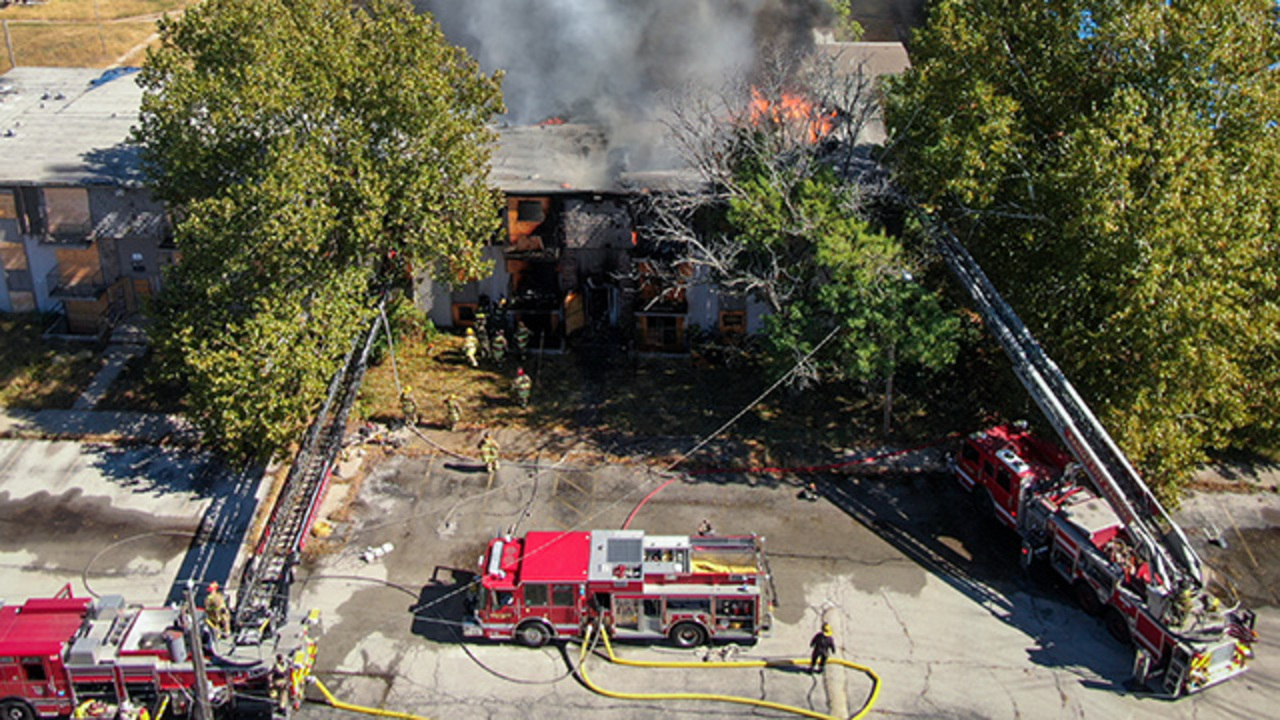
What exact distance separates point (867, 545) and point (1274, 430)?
1062 cm

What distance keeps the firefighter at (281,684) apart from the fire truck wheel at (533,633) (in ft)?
15.4

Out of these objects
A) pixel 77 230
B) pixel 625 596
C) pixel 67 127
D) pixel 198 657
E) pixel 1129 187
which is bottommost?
pixel 625 596

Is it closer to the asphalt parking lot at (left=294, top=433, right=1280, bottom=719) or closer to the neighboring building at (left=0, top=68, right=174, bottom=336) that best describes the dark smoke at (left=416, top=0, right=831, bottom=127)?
the neighboring building at (left=0, top=68, right=174, bottom=336)

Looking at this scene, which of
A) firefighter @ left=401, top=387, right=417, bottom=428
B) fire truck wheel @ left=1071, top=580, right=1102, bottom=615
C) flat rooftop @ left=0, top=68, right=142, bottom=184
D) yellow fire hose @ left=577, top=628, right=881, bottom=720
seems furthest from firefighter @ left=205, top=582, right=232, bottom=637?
fire truck wheel @ left=1071, top=580, right=1102, bottom=615

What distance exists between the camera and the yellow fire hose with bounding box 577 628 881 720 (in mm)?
22266

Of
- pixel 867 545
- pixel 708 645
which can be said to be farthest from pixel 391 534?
pixel 867 545

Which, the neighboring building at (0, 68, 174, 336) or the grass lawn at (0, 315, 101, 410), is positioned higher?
the neighboring building at (0, 68, 174, 336)

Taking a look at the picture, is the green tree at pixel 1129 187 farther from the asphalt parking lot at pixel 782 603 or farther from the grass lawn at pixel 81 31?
the grass lawn at pixel 81 31

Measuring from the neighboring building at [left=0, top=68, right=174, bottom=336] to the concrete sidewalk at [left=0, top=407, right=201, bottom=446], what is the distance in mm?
3793

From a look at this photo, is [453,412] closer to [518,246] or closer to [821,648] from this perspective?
[518,246]

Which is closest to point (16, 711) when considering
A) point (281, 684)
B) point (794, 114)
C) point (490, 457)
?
point (281, 684)

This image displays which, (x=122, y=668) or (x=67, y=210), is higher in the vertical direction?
(x=67, y=210)

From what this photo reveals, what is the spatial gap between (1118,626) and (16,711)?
22529 millimetres

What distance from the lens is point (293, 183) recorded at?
26.2m
